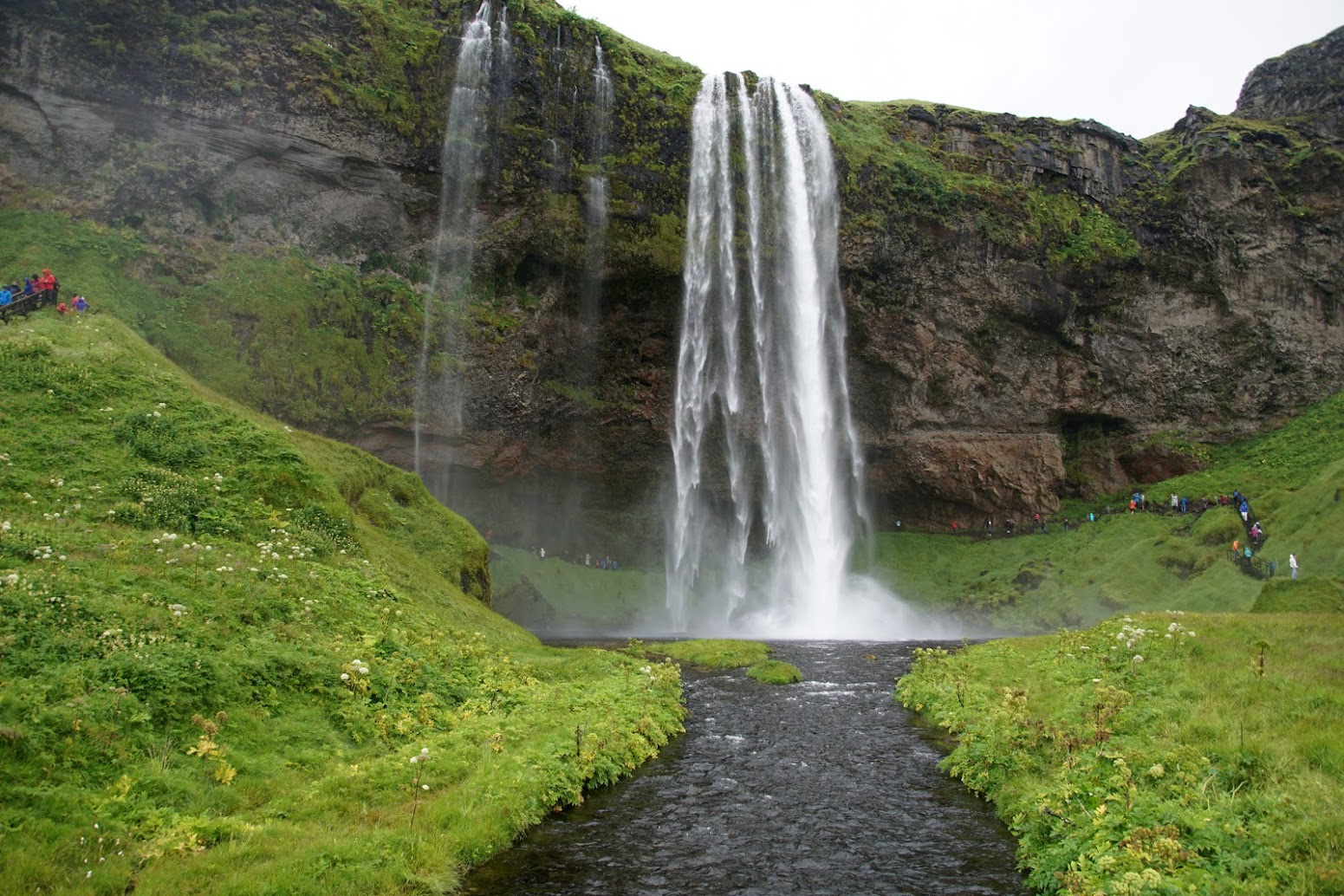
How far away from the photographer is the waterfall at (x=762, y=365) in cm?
4453

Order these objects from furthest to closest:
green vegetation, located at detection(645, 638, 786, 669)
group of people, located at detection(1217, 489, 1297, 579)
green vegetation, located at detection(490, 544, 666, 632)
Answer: green vegetation, located at detection(490, 544, 666, 632)
group of people, located at detection(1217, 489, 1297, 579)
green vegetation, located at detection(645, 638, 786, 669)

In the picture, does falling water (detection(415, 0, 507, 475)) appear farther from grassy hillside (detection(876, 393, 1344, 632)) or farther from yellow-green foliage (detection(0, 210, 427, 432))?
grassy hillside (detection(876, 393, 1344, 632))

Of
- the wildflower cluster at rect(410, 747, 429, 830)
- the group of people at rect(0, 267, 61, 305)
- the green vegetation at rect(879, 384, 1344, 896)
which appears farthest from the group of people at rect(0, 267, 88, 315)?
the green vegetation at rect(879, 384, 1344, 896)

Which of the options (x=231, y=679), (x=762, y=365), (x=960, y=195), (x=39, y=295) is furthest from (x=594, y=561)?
(x=231, y=679)

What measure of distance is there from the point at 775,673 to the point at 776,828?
11.2 m

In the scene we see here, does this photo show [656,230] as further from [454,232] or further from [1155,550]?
[1155,550]

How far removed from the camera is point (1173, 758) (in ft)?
29.9

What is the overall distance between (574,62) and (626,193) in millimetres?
7443

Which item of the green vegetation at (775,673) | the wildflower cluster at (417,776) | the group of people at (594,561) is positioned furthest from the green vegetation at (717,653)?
the group of people at (594,561)

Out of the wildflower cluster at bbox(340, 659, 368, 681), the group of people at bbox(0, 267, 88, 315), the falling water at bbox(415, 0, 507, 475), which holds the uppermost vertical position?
the falling water at bbox(415, 0, 507, 475)

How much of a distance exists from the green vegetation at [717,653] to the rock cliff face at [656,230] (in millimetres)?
19257

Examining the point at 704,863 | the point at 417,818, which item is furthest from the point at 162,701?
the point at 704,863

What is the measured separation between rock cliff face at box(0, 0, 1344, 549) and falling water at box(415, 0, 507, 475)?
0.63m

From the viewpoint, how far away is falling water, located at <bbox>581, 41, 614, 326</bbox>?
42344mm
